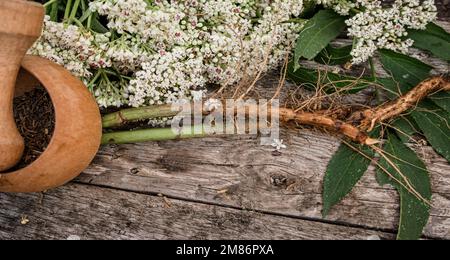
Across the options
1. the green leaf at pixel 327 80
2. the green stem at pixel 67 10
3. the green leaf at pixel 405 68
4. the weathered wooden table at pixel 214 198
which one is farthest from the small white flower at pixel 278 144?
the green stem at pixel 67 10

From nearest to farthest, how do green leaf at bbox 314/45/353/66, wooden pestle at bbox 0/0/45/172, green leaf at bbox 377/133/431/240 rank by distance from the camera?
1. wooden pestle at bbox 0/0/45/172
2. green leaf at bbox 377/133/431/240
3. green leaf at bbox 314/45/353/66

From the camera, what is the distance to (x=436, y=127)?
0.96m

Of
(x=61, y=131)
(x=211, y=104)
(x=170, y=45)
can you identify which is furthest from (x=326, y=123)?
(x=61, y=131)

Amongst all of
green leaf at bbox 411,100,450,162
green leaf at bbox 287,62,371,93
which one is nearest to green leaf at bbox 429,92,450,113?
green leaf at bbox 411,100,450,162

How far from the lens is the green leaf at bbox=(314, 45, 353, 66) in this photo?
40.4 inches

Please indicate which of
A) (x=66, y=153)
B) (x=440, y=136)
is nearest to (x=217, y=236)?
(x=66, y=153)

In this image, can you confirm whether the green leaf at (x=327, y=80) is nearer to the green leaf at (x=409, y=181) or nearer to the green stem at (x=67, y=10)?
the green leaf at (x=409, y=181)

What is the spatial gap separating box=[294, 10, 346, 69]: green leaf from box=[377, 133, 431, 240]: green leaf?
0.21m

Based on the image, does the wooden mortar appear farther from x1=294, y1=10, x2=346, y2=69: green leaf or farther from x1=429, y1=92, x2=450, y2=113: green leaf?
x1=429, y1=92, x2=450, y2=113: green leaf

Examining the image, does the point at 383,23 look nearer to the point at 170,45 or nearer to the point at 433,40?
the point at 433,40

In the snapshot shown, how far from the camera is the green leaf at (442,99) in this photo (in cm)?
97

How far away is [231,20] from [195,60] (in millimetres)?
99

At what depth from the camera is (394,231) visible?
0.96 meters
